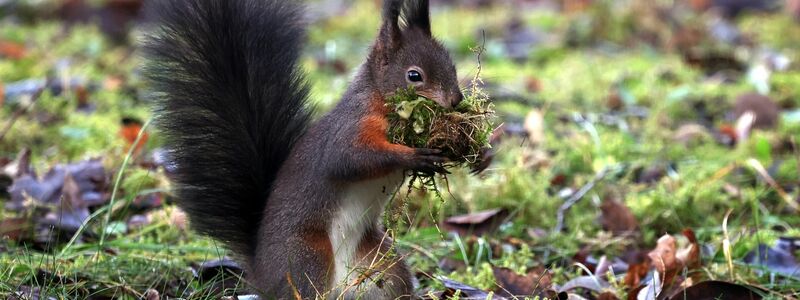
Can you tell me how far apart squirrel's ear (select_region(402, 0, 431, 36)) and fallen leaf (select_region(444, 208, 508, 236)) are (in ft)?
2.98

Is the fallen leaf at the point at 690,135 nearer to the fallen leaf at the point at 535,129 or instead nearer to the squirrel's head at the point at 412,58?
the fallen leaf at the point at 535,129

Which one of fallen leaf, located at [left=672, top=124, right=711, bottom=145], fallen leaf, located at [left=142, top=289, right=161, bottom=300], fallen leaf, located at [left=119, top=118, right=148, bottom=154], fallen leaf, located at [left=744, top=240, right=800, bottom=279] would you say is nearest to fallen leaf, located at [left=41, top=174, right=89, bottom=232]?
fallen leaf, located at [left=119, top=118, right=148, bottom=154]

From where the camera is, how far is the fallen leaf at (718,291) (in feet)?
8.57

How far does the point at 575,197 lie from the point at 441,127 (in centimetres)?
139

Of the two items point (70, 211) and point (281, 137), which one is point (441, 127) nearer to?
point (281, 137)

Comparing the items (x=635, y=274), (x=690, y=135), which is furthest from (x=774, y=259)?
(x=690, y=135)

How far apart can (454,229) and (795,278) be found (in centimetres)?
107

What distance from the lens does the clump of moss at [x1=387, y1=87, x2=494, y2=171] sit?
239 centimetres

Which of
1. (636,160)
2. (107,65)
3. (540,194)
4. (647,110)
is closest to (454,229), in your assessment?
(540,194)

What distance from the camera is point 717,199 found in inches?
141

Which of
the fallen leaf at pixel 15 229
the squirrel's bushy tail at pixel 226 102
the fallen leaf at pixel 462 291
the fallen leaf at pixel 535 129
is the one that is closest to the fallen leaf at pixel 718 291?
the fallen leaf at pixel 462 291

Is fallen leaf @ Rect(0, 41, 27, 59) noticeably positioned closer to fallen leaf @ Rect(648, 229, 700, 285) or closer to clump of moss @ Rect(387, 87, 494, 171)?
clump of moss @ Rect(387, 87, 494, 171)

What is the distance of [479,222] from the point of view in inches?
129

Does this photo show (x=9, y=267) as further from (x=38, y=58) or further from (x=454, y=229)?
(x=38, y=58)
